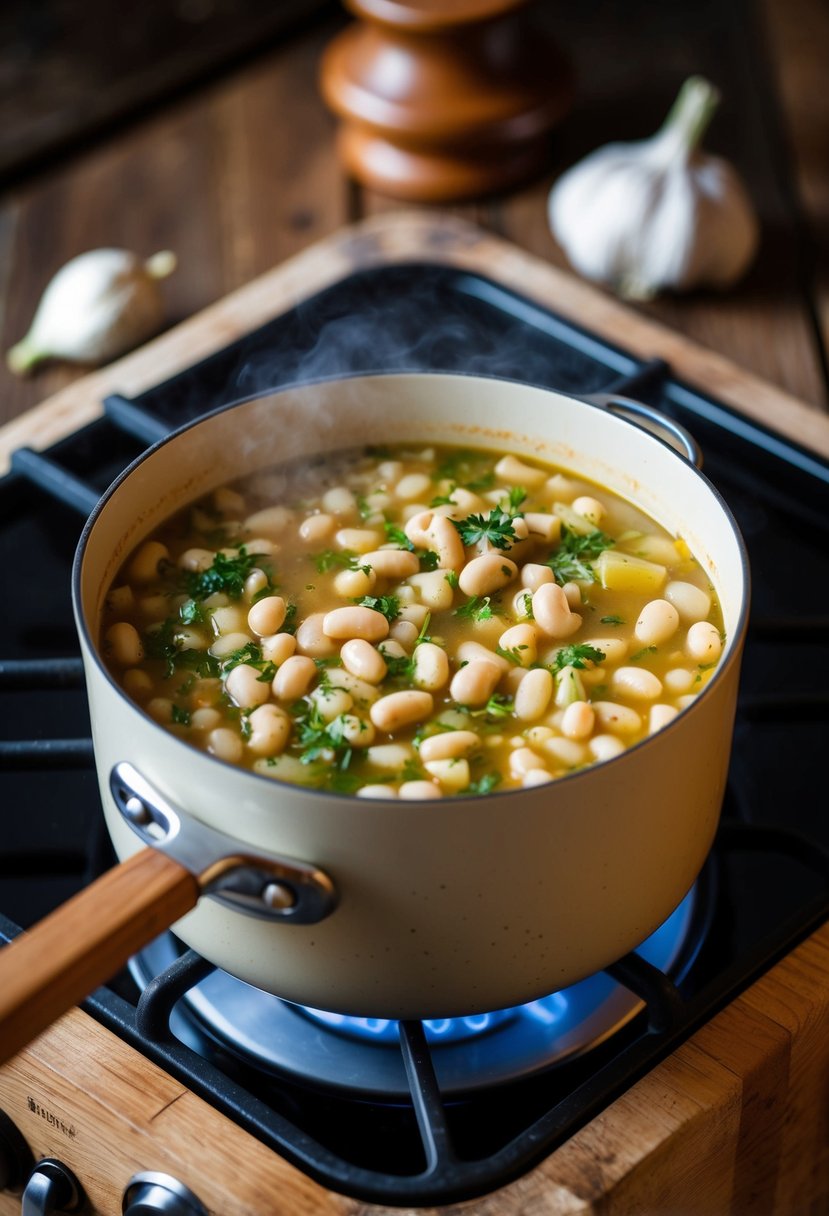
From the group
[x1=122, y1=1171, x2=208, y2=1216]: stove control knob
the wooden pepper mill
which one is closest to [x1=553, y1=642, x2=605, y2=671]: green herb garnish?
[x1=122, y1=1171, x2=208, y2=1216]: stove control knob

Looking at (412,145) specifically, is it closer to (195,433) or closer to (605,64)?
(605,64)

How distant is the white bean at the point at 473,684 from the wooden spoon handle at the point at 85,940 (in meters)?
0.35

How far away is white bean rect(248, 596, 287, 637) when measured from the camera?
1.29 metres

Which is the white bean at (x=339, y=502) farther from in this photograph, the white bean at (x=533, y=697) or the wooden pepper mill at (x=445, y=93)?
the wooden pepper mill at (x=445, y=93)

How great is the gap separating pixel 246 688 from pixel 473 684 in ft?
0.63

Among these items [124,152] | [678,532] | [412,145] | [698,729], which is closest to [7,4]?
[124,152]

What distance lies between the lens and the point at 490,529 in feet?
4.46

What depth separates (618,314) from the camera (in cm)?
197

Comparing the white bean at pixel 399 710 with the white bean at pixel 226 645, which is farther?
the white bean at pixel 226 645

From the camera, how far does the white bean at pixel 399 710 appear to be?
3.85 ft

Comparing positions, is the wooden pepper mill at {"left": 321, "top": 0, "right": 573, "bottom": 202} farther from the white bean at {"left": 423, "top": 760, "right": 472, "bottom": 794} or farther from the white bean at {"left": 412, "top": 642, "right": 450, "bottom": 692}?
the white bean at {"left": 423, "top": 760, "right": 472, "bottom": 794}

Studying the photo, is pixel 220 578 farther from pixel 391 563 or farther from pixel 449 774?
pixel 449 774

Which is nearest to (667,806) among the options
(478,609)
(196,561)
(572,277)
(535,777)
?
(535,777)

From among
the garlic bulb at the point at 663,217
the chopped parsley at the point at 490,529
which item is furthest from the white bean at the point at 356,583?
the garlic bulb at the point at 663,217
